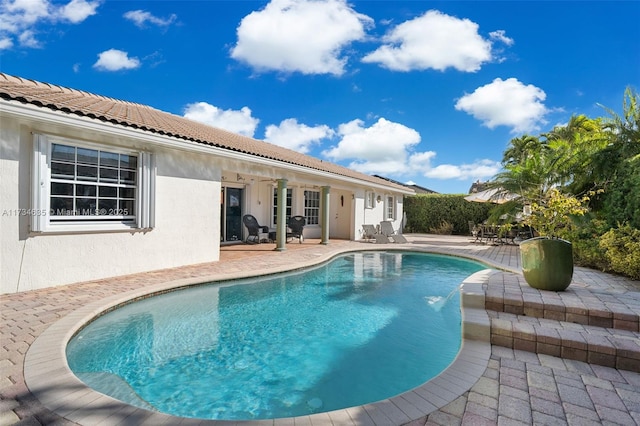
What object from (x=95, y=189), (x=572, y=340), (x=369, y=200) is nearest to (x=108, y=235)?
(x=95, y=189)

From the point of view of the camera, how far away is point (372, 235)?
17.5m

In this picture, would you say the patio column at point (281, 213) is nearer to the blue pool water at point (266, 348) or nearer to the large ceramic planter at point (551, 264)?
the blue pool water at point (266, 348)

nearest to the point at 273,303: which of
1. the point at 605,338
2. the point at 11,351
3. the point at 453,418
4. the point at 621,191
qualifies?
the point at 11,351

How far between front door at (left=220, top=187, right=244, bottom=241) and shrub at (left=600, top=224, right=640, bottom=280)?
12.9 metres

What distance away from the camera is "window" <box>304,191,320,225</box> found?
58.3ft

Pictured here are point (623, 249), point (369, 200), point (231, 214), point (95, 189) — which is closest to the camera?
point (95, 189)

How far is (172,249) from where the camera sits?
28.1 ft

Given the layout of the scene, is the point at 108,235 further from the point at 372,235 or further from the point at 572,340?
the point at 372,235

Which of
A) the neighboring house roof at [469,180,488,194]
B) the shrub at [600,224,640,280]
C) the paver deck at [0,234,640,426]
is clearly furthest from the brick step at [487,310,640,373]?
the neighboring house roof at [469,180,488,194]

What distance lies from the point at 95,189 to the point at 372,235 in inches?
522

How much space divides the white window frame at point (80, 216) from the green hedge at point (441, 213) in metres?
20.4

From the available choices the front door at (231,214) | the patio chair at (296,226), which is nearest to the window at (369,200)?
the patio chair at (296,226)

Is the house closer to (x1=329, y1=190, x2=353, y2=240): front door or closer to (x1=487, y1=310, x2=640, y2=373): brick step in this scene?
(x1=487, y1=310, x2=640, y2=373): brick step

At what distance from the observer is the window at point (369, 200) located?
19.1 m
